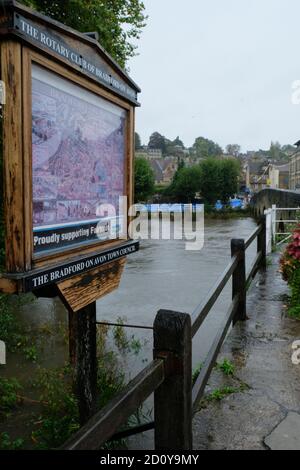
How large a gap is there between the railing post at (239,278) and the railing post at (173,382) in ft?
9.45

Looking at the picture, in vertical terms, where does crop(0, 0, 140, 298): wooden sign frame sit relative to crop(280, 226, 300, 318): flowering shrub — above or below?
above

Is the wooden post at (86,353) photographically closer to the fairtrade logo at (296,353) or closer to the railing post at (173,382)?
the railing post at (173,382)

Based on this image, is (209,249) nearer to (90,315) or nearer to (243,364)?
(243,364)

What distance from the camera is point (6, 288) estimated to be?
2209 millimetres

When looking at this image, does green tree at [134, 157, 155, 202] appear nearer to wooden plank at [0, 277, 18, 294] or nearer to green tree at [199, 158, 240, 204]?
green tree at [199, 158, 240, 204]

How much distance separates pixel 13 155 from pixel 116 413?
1.28 m

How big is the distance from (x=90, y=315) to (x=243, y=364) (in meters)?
1.74

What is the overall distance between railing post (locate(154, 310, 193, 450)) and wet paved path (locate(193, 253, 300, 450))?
530 mm

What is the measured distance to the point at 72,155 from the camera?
280 centimetres

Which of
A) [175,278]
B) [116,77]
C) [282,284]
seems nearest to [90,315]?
[116,77]

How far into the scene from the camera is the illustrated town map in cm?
246

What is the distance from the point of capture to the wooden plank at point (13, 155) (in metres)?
2.12

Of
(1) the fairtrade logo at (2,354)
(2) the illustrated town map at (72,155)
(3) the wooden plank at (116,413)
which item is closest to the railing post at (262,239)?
(1) the fairtrade logo at (2,354)

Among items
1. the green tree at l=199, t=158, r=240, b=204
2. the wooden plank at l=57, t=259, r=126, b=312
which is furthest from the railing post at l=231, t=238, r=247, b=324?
the green tree at l=199, t=158, r=240, b=204
